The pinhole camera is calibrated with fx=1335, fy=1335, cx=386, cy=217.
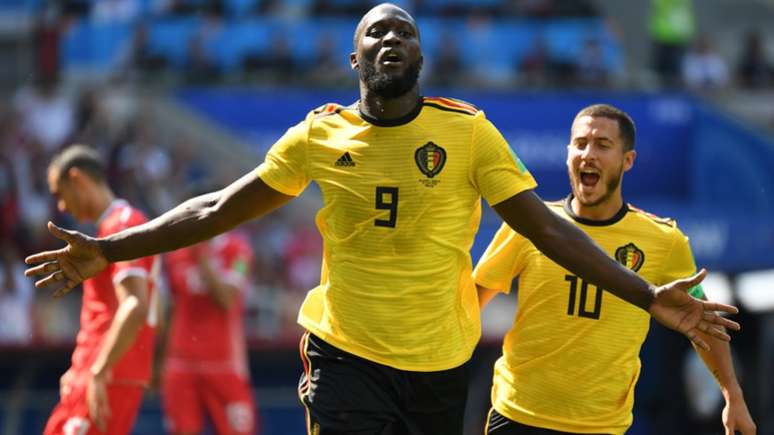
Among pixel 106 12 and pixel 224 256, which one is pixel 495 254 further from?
pixel 106 12

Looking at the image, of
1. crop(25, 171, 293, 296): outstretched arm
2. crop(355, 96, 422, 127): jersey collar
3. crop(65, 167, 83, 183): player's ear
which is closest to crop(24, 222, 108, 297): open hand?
crop(25, 171, 293, 296): outstretched arm

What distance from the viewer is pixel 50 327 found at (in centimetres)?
1343

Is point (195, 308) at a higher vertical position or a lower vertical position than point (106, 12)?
lower

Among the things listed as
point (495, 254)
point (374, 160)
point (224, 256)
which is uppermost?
point (374, 160)

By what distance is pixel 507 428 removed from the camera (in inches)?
240

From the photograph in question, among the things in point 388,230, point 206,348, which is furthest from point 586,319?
point 206,348

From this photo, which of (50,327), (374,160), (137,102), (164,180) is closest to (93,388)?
(374,160)

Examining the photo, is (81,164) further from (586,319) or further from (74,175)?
(586,319)

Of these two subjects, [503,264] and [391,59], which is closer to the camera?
[391,59]

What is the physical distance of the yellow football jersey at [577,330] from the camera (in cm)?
603

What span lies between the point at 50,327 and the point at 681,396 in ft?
21.2

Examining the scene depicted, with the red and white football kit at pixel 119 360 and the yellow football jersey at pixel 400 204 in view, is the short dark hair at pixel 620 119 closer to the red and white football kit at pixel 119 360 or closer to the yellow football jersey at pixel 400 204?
the yellow football jersey at pixel 400 204

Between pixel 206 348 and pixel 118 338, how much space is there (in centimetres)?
310

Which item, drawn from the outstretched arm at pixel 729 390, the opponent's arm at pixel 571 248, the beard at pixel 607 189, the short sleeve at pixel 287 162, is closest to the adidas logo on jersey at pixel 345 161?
the short sleeve at pixel 287 162
